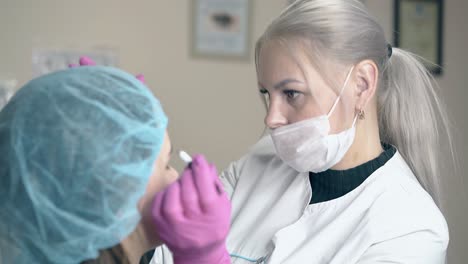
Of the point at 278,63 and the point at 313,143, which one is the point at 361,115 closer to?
the point at 313,143

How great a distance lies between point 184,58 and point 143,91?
181 cm

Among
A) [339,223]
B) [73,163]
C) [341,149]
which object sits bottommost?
[339,223]

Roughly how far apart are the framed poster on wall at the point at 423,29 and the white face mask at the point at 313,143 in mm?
1811

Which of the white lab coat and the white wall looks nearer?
the white lab coat

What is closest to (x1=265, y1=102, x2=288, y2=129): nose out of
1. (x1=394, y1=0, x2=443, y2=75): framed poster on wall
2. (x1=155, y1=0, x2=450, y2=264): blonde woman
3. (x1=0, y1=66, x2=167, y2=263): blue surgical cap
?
(x1=155, y1=0, x2=450, y2=264): blonde woman

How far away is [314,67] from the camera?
1448mm

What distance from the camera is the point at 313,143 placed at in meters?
1.47

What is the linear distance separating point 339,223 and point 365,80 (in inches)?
15.0

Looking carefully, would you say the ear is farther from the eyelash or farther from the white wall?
the white wall

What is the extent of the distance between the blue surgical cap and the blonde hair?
0.55 meters

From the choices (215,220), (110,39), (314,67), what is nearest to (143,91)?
(215,220)

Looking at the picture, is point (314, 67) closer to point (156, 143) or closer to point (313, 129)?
point (313, 129)

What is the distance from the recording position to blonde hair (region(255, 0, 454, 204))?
4.77 ft

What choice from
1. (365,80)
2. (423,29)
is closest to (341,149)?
(365,80)
